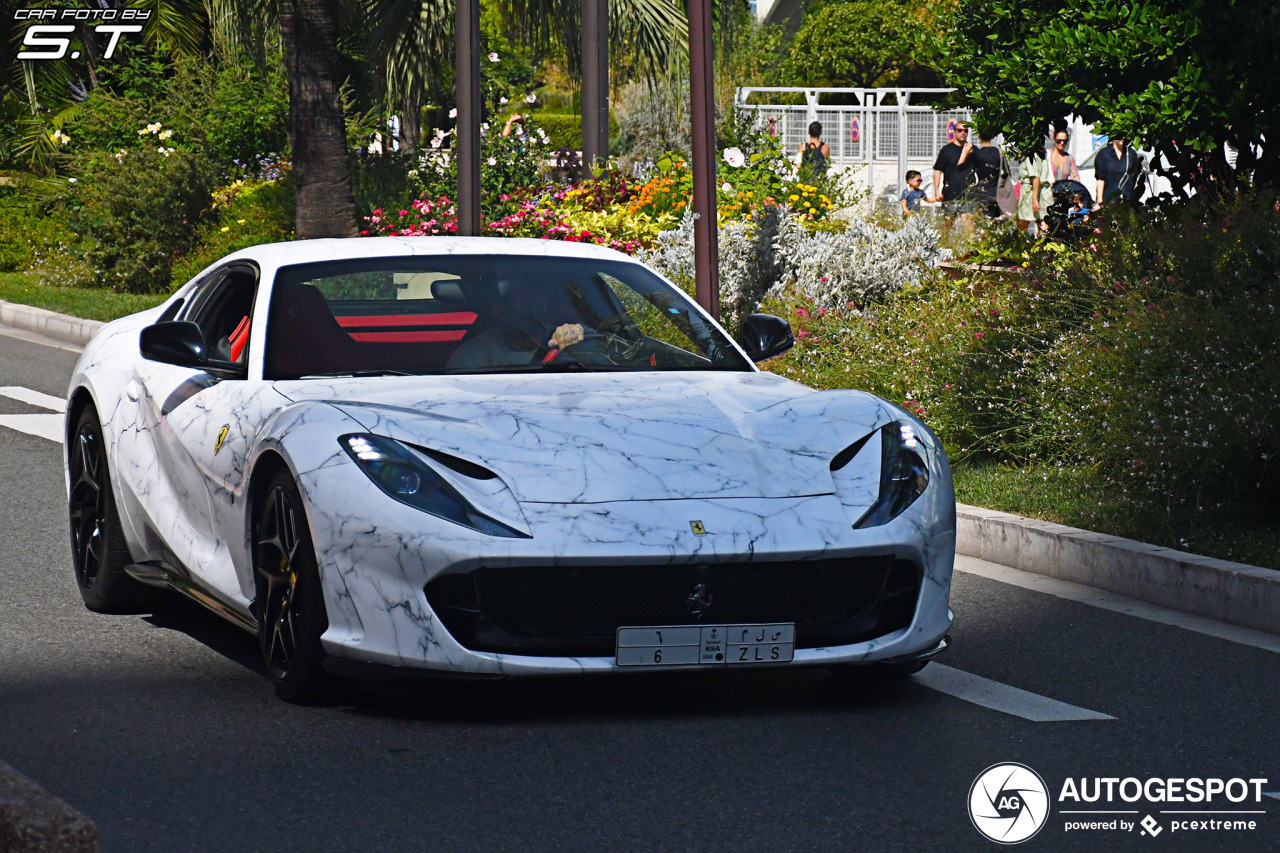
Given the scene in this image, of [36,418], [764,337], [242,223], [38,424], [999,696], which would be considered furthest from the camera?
[242,223]

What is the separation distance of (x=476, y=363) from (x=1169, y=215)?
19.5 ft

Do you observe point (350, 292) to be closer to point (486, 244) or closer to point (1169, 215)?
point (486, 244)

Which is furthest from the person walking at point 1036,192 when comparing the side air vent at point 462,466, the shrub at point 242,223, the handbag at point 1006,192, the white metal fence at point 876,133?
the side air vent at point 462,466

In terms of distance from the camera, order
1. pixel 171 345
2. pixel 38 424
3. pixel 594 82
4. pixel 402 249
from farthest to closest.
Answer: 1. pixel 594 82
2. pixel 38 424
3. pixel 402 249
4. pixel 171 345

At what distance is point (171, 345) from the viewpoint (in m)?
5.79

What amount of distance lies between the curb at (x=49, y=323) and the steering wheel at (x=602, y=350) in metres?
12.5

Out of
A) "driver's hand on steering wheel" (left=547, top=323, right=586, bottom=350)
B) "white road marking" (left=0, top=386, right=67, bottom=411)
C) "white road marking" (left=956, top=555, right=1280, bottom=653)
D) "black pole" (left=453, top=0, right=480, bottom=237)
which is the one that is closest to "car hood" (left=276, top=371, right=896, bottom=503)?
"driver's hand on steering wheel" (left=547, top=323, right=586, bottom=350)

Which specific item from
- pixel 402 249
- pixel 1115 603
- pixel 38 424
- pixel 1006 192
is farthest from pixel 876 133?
pixel 402 249

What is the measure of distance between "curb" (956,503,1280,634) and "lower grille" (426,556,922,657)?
2436mm

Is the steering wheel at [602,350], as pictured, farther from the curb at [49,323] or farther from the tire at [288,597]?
the curb at [49,323]

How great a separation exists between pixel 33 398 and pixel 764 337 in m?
8.42

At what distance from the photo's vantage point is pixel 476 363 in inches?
234

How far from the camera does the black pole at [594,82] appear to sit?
70.5ft

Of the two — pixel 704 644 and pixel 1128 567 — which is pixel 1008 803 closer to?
pixel 704 644
